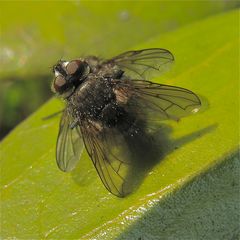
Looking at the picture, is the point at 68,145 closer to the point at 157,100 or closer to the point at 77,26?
the point at 157,100

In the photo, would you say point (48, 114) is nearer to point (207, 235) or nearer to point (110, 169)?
point (110, 169)

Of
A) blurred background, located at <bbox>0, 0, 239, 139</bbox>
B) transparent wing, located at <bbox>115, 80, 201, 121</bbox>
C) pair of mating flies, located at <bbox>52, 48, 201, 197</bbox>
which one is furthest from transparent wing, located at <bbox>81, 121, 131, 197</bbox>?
blurred background, located at <bbox>0, 0, 239, 139</bbox>

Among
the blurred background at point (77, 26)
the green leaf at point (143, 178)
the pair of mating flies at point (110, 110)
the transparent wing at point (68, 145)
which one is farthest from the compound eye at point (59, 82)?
the blurred background at point (77, 26)

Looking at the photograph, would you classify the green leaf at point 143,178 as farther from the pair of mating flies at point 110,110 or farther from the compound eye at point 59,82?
the compound eye at point 59,82

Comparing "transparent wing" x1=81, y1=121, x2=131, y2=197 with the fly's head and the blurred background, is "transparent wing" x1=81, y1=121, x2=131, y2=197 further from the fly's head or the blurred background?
the blurred background

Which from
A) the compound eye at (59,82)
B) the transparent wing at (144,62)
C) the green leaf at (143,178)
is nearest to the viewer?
the green leaf at (143,178)
